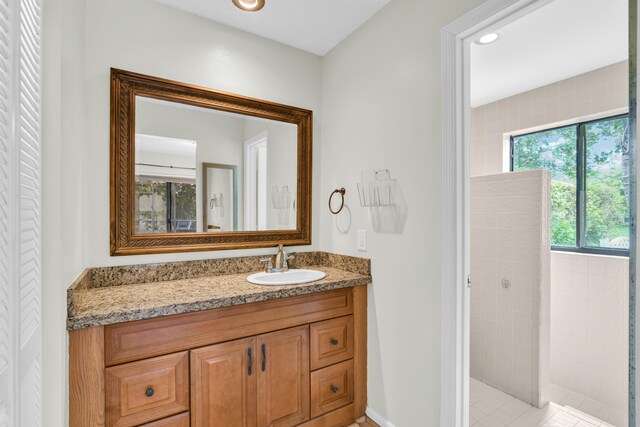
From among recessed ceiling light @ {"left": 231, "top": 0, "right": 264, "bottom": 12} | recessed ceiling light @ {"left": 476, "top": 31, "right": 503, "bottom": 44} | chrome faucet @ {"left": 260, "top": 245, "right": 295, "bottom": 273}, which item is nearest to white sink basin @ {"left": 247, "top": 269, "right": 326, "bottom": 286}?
chrome faucet @ {"left": 260, "top": 245, "right": 295, "bottom": 273}

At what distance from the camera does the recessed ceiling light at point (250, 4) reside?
1708mm

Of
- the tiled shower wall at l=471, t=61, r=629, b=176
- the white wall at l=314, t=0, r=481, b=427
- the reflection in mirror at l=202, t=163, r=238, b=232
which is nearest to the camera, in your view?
the white wall at l=314, t=0, r=481, b=427

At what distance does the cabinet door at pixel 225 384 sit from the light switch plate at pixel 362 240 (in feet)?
2.81

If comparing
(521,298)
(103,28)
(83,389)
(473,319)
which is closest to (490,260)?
(521,298)

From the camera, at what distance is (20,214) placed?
2.49ft

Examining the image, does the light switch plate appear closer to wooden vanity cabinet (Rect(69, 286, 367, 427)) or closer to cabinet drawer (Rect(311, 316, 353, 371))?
wooden vanity cabinet (Rect(69, 286, 367, 427))

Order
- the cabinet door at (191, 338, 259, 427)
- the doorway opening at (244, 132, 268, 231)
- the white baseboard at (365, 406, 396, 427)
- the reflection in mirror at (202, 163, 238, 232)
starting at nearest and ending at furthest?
the cabinet door at (191, 338, 259, 427) < the white baseboard at (365, 406, 396, 427) < the reflection in mirror at (202, 163, 238, 232) < the doorway opening at (244, 132, 268, 231)

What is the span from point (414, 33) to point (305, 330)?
5.57 ft

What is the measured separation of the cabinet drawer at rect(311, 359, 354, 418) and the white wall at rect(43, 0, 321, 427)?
835 millimetres

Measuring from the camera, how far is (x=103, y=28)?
1.61 metres

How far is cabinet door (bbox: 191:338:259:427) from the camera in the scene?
1405 mm

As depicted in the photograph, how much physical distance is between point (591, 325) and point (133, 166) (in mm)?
3316

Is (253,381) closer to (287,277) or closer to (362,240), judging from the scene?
(287,277)

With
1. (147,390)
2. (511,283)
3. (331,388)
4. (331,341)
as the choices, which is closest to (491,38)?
(511,283)
